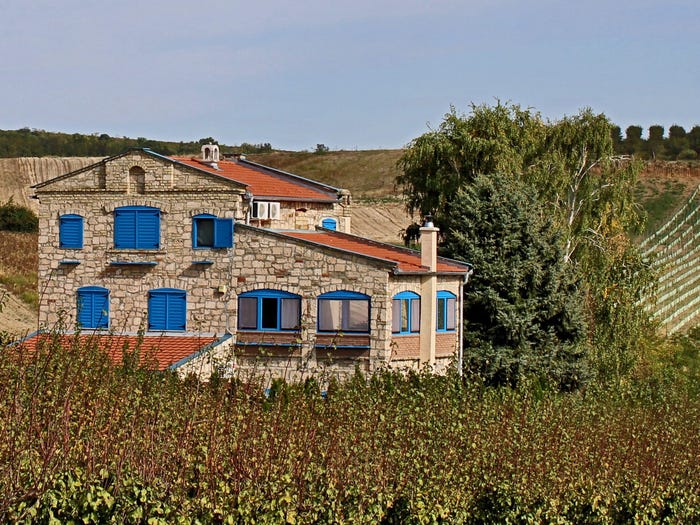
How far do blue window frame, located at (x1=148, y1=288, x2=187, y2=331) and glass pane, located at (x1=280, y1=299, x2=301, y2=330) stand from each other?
3009mm

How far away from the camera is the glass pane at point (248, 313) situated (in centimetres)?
3200

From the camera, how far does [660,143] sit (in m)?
154

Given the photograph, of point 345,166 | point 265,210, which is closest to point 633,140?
point 345,166

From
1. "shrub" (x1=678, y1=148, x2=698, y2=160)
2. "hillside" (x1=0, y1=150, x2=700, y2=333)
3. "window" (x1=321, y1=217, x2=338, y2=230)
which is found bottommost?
"window" (x1=321, y1=217, x2=338, y2=230)

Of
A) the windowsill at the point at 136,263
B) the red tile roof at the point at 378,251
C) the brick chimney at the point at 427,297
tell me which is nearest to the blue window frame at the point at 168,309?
the windowsill at the point at 136,263

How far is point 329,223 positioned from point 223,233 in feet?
24.5

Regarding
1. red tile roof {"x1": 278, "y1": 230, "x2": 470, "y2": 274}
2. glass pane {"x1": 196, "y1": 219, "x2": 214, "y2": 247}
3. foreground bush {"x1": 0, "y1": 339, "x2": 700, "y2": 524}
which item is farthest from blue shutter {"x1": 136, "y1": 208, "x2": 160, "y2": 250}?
foreground bush {"x1": 0, "y1": 339, "x2": 700, "y2": 524}

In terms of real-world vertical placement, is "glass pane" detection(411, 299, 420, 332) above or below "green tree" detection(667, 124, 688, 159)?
below

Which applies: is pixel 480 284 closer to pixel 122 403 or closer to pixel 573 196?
pixel 573 196

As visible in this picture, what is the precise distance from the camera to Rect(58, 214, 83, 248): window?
3369 centimetres

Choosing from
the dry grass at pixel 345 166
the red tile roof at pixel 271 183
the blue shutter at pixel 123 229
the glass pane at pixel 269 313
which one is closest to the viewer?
the glass pane at pixel 269 313

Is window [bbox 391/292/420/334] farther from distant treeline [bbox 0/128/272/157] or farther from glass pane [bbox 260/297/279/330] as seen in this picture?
distant treeline [bbox 0/128/272/157]

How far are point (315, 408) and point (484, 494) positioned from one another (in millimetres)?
3663

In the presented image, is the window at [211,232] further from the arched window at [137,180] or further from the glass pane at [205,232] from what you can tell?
the arched window at [137,180]
